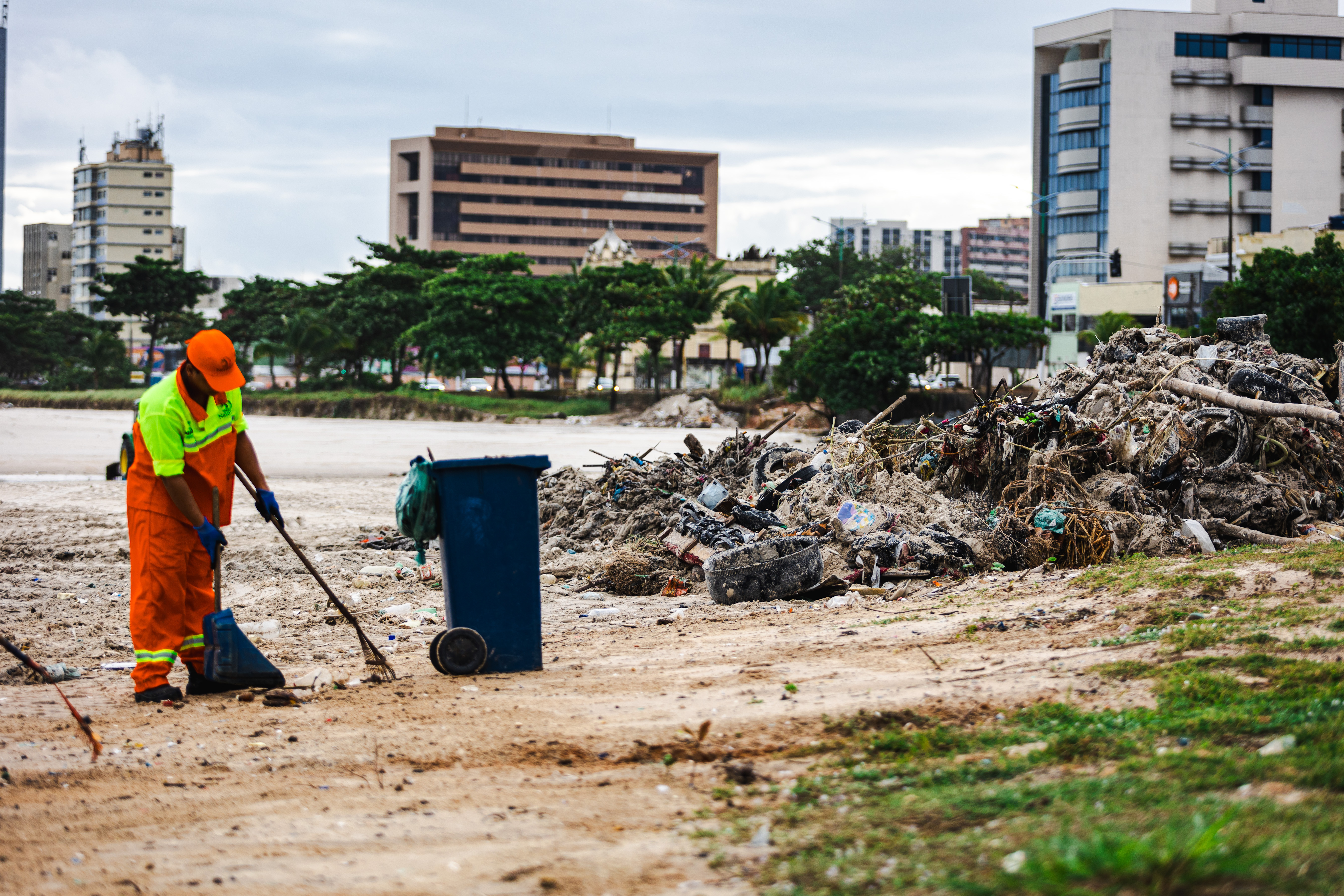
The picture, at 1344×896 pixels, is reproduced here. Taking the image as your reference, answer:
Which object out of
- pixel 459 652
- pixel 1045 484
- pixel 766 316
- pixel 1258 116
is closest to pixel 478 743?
pixel 459 652

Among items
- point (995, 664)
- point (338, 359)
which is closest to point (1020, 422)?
point (995, 664)

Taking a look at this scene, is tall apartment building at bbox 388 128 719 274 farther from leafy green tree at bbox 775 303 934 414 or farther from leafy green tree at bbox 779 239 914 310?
leafy green tree at bbox 775 303 934 414

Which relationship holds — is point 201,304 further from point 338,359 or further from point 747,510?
point 747,510

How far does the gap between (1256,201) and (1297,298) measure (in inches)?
2167

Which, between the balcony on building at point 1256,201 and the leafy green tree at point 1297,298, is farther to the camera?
the balcony on building at point 1256,201

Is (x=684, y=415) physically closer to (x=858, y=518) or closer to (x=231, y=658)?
(x=858, y=518)

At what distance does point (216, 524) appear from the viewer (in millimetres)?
4934

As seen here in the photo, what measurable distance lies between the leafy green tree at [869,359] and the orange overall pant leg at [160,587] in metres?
29.2

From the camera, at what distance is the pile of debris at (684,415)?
45000mm

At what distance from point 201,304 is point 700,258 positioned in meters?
73.8

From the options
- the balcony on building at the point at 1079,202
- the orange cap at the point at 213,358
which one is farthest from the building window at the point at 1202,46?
the orange cap at the point at 213,358

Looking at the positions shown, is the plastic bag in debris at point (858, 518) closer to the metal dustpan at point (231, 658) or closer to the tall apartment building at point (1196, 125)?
the metal dustpan at point (231, 658)

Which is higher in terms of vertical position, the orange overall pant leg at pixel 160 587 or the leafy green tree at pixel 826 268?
the leafy green tree at pixel 826 268

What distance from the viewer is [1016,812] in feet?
9.05
